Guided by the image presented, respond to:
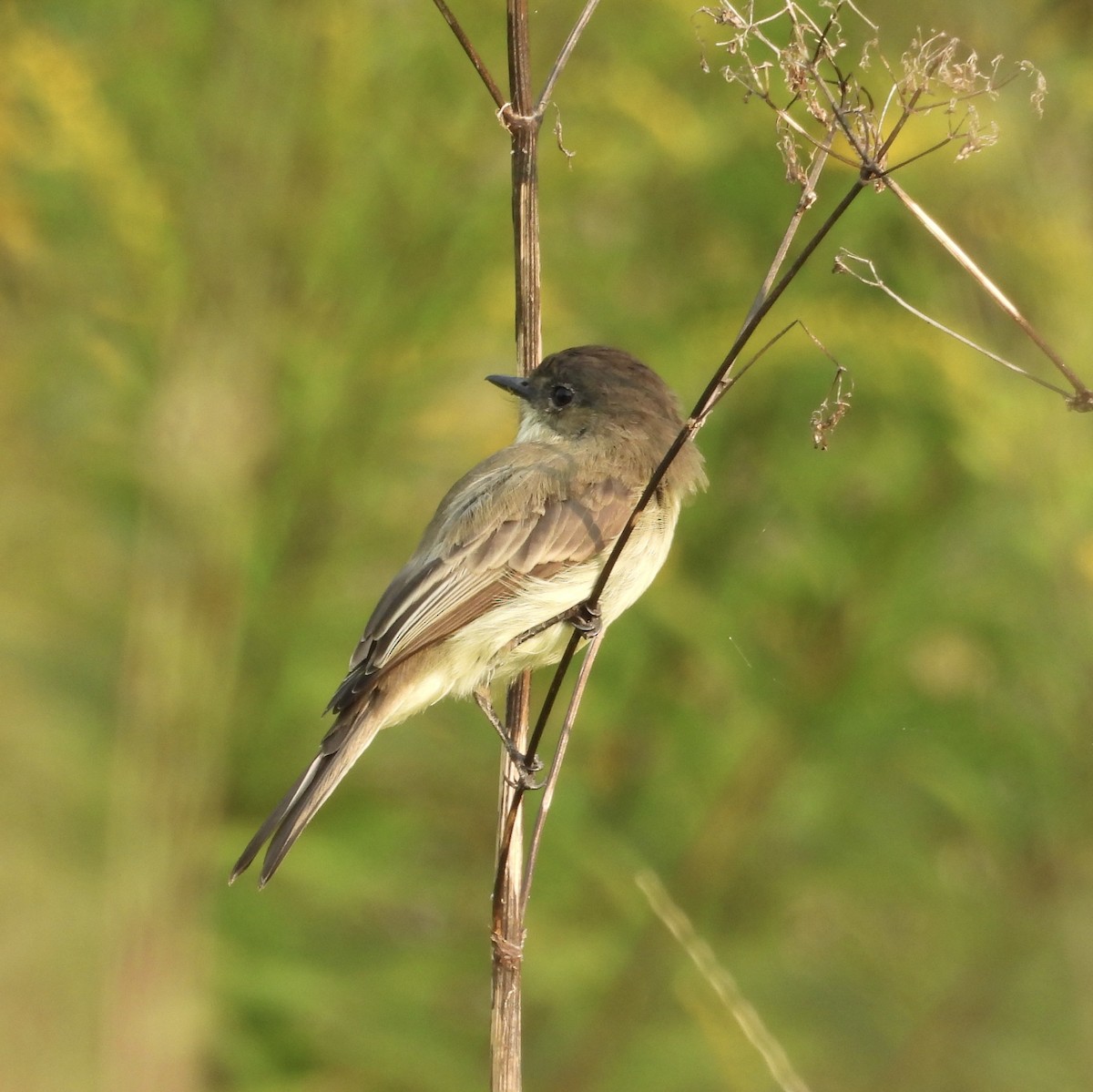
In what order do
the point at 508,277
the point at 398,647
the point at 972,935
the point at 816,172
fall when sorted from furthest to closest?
the point at 508,277, the point at 972,935, the point at 398,647, the point at 816,172

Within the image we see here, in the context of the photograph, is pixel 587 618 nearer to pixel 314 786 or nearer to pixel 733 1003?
pixel 314 786

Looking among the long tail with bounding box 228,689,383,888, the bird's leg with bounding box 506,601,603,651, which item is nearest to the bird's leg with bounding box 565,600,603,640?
the bird's leg with bounding box 506,601,603,651

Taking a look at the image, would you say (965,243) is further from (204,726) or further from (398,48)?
(204,726)

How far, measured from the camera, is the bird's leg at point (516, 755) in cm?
249

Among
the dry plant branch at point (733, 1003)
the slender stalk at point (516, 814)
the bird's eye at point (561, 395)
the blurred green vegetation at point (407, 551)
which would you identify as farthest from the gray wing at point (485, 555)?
the blurred green vegetation at point (407, 551)

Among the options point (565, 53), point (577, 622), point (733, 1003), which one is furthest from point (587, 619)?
point (565, 53)

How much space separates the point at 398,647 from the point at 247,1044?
6.25 ft

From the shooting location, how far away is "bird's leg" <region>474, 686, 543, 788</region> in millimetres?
2494

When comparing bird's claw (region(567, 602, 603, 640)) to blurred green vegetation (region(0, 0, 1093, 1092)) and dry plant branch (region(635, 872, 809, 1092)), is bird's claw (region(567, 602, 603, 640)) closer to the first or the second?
dry plant branch (region(635, 872, 809, 1092))

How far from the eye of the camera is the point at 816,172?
2.05 metres

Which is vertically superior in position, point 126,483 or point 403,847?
point 126,483

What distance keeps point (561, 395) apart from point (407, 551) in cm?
102

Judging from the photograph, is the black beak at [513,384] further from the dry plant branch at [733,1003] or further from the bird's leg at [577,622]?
the dry plant branch at [733,1003]

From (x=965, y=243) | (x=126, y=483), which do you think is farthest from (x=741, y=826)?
(x=126, y=483)
